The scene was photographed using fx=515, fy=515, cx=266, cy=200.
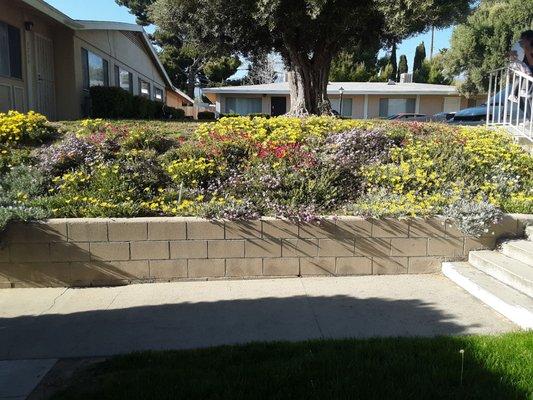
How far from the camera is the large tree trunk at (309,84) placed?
42.6 ft

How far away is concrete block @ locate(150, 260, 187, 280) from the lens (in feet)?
19.5

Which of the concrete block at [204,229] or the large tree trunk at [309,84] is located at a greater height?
the large tree trunk at [309,84]

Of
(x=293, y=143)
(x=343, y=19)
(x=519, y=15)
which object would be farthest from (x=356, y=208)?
(x=519, y=15)

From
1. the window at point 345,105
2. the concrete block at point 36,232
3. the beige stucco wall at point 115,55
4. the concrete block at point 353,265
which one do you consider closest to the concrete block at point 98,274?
the concrete block at point 36,232

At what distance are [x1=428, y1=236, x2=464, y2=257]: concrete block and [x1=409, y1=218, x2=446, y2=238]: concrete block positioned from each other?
0.07m

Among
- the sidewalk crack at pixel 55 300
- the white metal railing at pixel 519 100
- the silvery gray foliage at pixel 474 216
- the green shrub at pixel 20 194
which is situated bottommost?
the sidewalk crack at pixel 55 300

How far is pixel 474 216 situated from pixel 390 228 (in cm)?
99

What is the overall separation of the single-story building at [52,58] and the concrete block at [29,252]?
670 cm

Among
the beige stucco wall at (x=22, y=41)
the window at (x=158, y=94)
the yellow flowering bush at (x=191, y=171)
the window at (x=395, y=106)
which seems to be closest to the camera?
the yellow flowering bush at (x=191, y=171)

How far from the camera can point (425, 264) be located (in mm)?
6105

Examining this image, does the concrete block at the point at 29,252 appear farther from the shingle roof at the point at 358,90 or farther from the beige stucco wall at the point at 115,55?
the shingle roof at the point at 358,90

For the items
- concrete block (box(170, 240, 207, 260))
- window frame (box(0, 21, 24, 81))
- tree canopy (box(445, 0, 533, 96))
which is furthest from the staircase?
tree canopy (box(445, 0, 533, 96))

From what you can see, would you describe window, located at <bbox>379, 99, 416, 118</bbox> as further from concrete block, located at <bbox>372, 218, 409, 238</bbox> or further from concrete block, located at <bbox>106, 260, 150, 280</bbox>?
concrete block, located at <bbox>106, 260, 150, 280</bbox>

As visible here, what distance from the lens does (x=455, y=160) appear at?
281 inches
